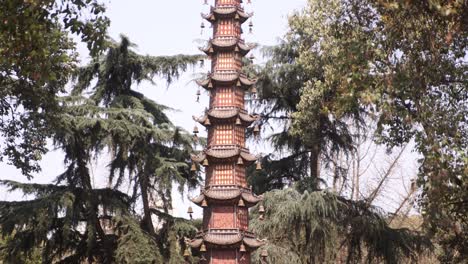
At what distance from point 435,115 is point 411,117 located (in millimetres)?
424

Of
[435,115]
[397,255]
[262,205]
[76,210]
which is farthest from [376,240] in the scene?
[435,115]

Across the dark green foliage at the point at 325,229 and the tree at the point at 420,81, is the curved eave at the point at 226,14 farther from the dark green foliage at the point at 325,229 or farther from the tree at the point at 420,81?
the tree at the point at 420,81

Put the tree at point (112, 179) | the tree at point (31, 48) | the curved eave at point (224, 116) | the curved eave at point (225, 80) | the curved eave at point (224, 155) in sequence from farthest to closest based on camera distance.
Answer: the curved eave at point (225, 80) < the curved eave at point (224, 116) < the curved eave at point (224, 155) < the tree at point (112, 179) < the tree at point (31, 48)

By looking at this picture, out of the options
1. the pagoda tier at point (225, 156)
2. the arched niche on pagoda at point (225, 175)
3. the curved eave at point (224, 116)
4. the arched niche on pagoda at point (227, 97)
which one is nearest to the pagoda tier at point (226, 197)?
the arched niche on pagoda at point (225, 175)

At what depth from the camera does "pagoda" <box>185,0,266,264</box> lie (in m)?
20.4

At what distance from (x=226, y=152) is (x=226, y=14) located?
17.0 feet

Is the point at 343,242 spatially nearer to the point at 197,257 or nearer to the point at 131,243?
the point at 197,257

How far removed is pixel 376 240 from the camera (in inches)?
822

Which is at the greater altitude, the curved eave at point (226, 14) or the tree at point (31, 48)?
the curved eave at point (226, 14)

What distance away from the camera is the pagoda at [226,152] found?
20.4 m

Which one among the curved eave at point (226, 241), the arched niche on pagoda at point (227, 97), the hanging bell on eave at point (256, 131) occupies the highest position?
the arched niche on pagoda at point (227, 97)

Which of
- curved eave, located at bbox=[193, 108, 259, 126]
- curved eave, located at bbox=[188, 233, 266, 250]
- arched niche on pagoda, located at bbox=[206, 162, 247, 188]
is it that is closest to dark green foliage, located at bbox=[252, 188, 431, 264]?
curved eave, located at bbox=[188, 233, 266, 250]

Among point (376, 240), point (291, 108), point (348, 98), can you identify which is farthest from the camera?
point (291, 108)

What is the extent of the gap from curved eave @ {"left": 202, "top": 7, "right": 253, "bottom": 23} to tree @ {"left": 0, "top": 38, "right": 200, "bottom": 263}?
1.60 m
